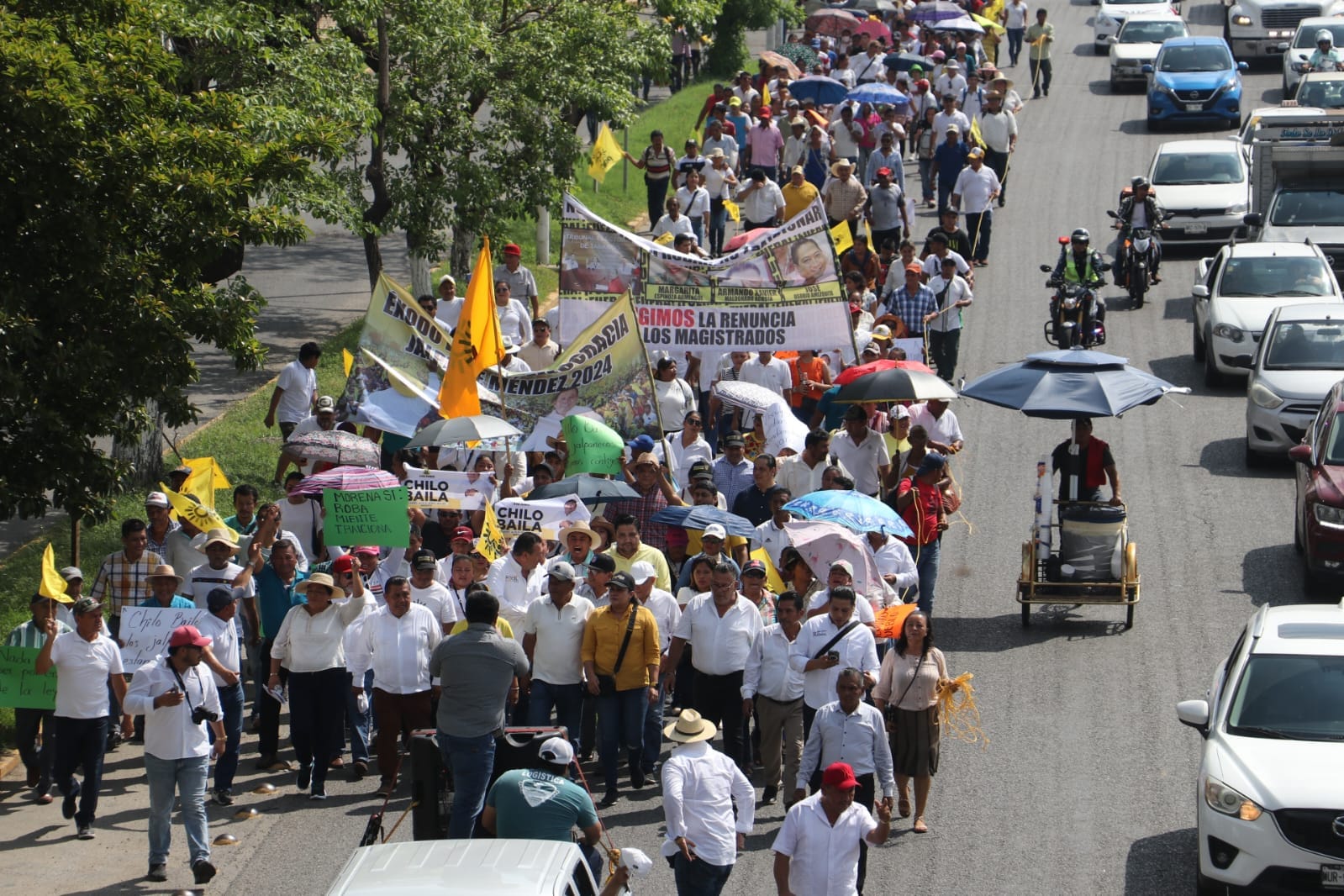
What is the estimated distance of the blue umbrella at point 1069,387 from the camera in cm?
1672

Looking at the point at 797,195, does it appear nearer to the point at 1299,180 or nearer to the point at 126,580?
the point at 1299,180

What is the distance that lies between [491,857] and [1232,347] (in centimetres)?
1698

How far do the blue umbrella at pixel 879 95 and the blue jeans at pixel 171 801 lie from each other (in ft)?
76.7

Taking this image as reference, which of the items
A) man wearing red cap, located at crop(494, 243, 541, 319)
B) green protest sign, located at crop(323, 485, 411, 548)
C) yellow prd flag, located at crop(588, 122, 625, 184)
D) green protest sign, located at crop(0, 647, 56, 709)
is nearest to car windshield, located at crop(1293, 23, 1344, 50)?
yellow prd flag, located at crop(588, 122, 625, 184)

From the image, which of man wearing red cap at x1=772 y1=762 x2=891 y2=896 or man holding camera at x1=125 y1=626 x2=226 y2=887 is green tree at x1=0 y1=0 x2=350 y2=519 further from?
man wearing red cap at x1=772 y1=762 x2=891 y2=896

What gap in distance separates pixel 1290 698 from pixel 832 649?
2792mm

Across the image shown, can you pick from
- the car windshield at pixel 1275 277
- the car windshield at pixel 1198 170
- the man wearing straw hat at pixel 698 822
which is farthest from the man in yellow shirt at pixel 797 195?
the man wearing straw hat at pixel 698 822

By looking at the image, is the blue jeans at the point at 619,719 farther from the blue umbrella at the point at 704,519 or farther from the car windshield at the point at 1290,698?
the car windshield at the point at 1290,698

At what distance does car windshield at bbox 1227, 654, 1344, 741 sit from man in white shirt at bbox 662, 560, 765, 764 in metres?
3.13

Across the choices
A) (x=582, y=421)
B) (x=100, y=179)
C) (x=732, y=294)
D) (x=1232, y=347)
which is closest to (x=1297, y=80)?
(x=1232, y=347)

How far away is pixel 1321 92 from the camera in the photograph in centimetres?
3697

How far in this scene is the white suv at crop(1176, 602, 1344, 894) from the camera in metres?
11.0

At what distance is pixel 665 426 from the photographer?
19094 mm

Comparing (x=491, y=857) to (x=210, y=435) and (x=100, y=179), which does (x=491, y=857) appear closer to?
(x=100, y=179)
